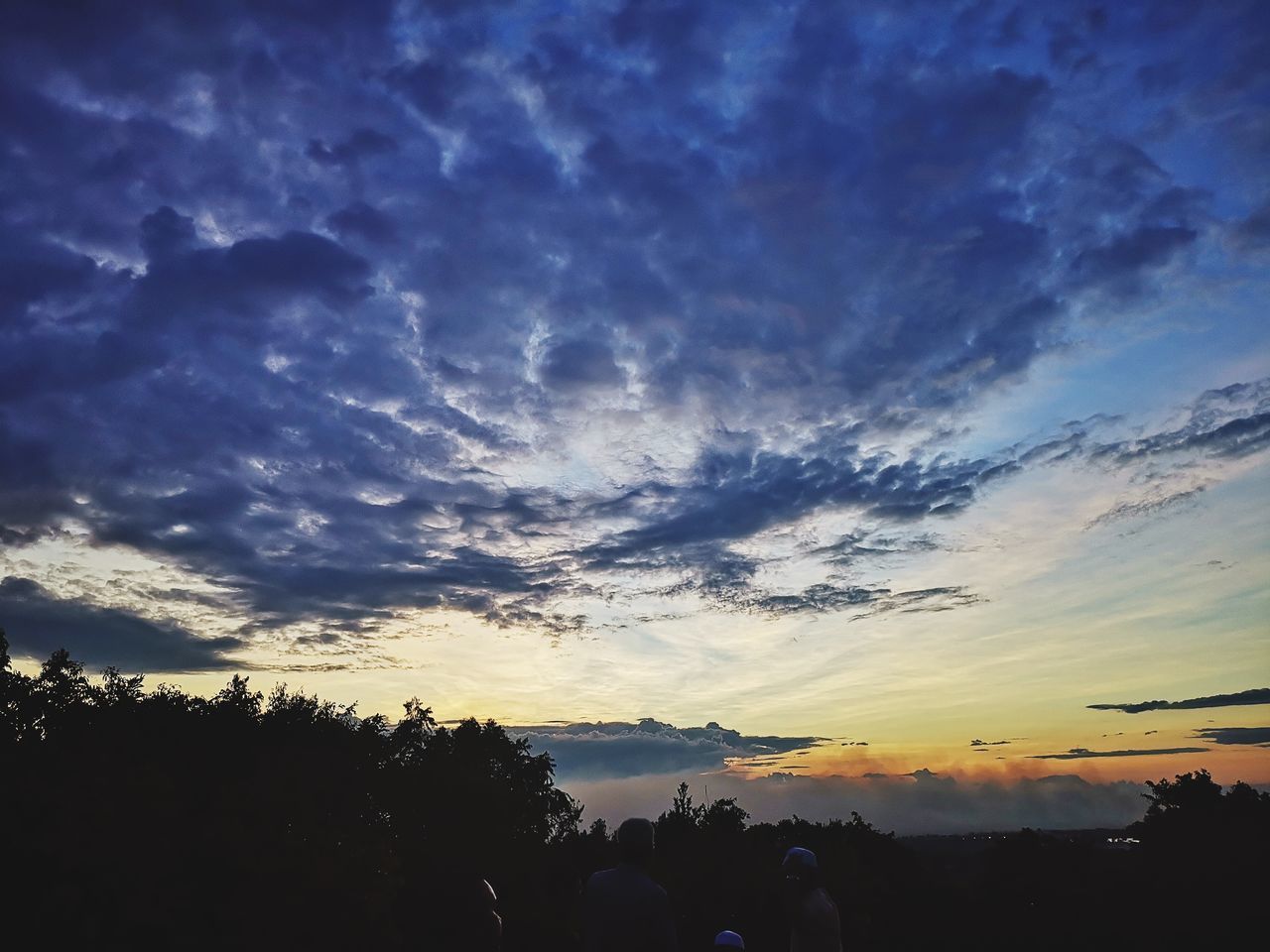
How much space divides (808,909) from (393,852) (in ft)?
122

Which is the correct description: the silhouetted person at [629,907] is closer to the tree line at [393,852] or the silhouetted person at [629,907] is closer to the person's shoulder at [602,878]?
the person's shoulder at [602,878]

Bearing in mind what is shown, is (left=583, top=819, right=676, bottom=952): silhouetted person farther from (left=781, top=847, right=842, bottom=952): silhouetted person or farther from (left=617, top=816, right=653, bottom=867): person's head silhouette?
(left=781, top=847, right=842, bottom=952): silhouetted person

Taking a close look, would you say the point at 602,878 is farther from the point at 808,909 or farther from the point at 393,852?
the point at 393,852

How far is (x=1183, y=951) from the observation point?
124 ft

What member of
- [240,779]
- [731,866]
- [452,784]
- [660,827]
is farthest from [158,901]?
[660,827]

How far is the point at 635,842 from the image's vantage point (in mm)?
5371

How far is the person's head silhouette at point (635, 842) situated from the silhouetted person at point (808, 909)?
2.26 m

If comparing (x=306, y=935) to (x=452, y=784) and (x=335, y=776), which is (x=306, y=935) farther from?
(x=452, y=784)

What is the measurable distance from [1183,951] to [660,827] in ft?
124

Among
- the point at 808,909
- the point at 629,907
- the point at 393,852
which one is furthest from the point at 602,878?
the point at 393,852

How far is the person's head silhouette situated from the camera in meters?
5.36

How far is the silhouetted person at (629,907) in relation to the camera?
5133 mm

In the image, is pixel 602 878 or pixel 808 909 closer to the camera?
pixel 602 878

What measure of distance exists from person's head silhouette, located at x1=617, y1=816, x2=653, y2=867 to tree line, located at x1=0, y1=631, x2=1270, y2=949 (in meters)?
3.93
